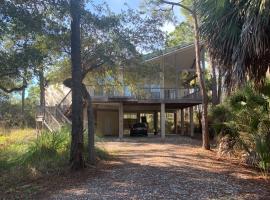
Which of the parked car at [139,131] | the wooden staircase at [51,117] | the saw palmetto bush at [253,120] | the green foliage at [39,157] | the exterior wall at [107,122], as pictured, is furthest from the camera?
the exterior wall at [107,122]

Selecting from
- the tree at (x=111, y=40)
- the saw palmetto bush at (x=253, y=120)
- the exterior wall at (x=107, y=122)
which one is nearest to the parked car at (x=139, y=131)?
the exterior wall at (x=107, y=122)

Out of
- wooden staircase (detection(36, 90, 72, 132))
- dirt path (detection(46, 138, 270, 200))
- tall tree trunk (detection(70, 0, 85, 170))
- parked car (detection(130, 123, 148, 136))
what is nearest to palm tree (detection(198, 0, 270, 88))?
dirt path (detection(46, 138, 270, 200))

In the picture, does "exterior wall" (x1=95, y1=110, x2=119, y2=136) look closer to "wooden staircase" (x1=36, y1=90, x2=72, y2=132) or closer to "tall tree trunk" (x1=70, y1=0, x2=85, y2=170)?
"wooden staircase" (x1=36, y1=90, x2=72, y2=132)

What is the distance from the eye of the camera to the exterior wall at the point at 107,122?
38.8m

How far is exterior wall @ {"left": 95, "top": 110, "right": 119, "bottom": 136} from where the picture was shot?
1529 inches

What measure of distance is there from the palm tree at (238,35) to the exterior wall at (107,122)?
1102 inches

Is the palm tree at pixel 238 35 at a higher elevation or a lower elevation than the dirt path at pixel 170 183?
higher

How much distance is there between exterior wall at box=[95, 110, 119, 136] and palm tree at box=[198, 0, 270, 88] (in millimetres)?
27994

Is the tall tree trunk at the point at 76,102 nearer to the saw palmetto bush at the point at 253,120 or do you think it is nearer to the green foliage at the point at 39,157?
the green foliage at the point at 39,157

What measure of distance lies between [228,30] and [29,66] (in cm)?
681

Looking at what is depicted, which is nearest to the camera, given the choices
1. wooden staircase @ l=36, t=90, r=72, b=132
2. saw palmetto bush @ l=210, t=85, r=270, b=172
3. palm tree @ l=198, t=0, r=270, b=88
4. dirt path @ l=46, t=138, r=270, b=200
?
palm tree @ l=198, t=0, r=270, b=88

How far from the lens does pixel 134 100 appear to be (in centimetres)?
3259

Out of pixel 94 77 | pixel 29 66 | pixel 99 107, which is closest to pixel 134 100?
pixel 99 107

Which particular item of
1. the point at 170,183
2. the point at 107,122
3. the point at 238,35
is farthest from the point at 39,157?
the point at 107,122
